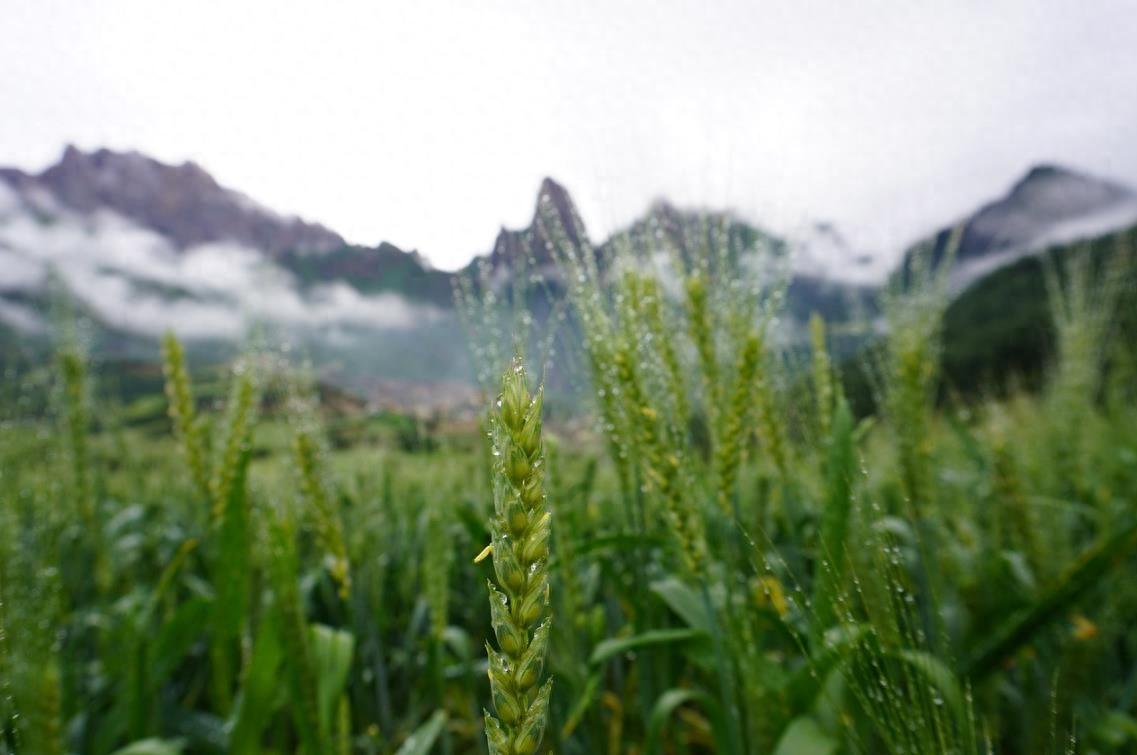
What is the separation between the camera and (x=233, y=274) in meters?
2.72

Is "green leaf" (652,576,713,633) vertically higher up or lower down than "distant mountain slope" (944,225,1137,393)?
higher up

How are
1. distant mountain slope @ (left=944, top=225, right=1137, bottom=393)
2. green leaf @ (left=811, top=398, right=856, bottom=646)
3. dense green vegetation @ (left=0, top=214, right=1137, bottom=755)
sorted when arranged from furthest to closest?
1. distant mountain slope @ (left=944, top=225, right=1137, bottom=393)
2. green leaf @ (left=811, top=398, right=856, bottom=646)
3. dense green vegetation @ (left=0, top=214, right=1137, bottom=755)

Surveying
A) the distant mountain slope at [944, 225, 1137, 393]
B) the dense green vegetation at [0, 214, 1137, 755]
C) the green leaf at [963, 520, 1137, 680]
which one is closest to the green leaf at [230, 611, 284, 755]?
the dense green vegetation at [0, 214, 1137, 755]

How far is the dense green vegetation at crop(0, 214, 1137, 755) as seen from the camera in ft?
3.61

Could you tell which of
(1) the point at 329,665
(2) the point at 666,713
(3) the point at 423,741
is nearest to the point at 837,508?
(2) the point at 666,713

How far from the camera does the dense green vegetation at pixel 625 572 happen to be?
43.3 inches

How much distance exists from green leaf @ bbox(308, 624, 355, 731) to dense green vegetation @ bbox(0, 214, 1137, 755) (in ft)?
0.04

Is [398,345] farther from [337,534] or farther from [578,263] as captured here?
[578,263]

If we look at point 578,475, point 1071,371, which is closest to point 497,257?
point 578,475

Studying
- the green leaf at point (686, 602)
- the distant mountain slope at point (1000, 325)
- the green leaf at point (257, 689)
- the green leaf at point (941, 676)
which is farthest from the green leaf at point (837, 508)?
the distant mountain slope at point (1000, 325)

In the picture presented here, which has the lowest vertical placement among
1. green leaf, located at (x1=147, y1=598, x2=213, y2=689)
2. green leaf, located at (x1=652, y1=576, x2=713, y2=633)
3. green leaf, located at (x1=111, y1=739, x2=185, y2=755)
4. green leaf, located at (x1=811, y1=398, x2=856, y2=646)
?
green leaf, located at (x1=111, y1=739, x2=185, y2=755)

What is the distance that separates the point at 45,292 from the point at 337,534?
119 inches

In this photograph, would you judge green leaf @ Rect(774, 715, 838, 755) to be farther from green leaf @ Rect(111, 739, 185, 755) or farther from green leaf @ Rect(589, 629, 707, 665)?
green leaf @ Rect(111, 739, 185, 755)

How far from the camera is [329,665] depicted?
6.18 feet
